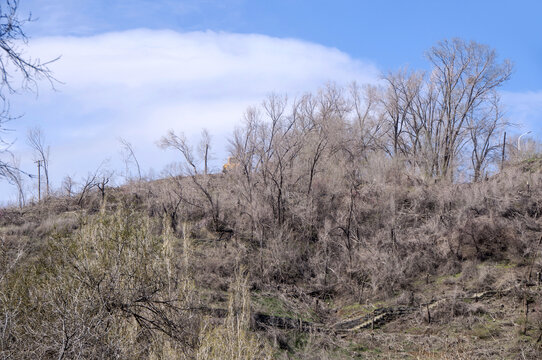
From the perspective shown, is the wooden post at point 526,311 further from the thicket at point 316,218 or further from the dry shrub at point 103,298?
the dry shrub at point 103,298

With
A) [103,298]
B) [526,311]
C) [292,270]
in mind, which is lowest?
[526,311]

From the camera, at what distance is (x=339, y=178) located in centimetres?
3797

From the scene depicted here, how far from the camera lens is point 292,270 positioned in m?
30.4

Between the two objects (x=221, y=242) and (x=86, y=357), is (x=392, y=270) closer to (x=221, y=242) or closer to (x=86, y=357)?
(x=221, y=242)

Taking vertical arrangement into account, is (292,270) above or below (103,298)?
below

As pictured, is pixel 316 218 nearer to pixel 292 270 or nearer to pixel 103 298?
pixel 292 270

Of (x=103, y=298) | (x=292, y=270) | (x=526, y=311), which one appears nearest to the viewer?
(x=103, y=298)

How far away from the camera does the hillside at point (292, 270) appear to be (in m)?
13.8

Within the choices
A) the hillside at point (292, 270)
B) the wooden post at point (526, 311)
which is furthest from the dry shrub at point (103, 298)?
the wooden post at point (526, 311)

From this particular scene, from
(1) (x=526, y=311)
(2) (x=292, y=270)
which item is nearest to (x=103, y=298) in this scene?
(2) (x=292, y=270)

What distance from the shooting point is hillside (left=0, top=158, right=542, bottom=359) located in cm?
1377

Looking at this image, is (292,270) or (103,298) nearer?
(103,298)

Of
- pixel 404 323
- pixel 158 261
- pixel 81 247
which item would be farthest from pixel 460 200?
pixel 81 247

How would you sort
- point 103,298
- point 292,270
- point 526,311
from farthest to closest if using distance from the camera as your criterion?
point 292,270 < point 526,311 < point 103,298
